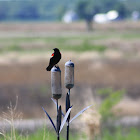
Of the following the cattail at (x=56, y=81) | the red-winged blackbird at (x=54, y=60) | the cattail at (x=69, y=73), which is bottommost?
the cattail at (x=56, y=81)

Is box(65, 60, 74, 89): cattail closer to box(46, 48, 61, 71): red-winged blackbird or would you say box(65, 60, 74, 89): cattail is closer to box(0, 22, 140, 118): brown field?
box(46, 48, 61, 71): red-winged blackbird

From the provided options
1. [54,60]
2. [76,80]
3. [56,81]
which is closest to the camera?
[56,81]

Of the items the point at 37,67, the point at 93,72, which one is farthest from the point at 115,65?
the point at 37,67

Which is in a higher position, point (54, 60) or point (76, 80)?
point (76, 80)

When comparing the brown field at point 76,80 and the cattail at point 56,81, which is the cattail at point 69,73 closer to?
the cattail at point 56,81

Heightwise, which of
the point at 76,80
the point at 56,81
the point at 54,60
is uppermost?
the point at 76,80

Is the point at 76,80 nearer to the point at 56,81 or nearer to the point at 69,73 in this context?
the point at 69,73

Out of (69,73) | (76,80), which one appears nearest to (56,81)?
(69,73)

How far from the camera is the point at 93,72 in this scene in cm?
2789

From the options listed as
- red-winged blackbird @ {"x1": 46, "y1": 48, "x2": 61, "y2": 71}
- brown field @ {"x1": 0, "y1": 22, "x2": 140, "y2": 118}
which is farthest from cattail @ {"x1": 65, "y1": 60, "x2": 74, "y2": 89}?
brown field @ {"x1": 0, "y1": 22, "x2": 140, "y2": 118}

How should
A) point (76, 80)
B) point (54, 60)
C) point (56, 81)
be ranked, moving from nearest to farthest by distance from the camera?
1. point (56, 81)
2. point (54, 60)
3. point (76, 80)

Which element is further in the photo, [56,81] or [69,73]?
[69,73]

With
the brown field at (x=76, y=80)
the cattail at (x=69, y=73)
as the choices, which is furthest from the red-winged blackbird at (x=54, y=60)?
the brown field at (x=76, y=80)

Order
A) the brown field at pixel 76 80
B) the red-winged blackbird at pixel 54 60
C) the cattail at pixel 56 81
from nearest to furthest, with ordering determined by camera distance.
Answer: the cattail at pixel 56 81
the red-winged blackbird at pixel 54 60
the brown field at pixel 76 80
